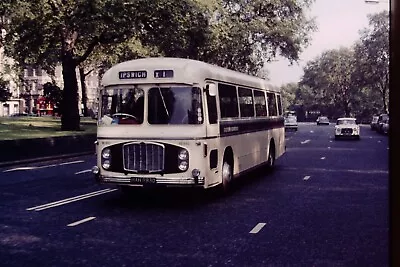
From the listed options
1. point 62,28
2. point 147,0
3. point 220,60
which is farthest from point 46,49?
point 220,60

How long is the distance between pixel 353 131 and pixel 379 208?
31777 millimetres

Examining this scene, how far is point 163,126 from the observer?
35.1ft

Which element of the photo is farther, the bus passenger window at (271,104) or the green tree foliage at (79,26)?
the green tree foliage at (79,26)

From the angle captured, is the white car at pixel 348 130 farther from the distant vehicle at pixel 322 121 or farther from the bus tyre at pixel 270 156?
the distant vehicle at pixel 322 121

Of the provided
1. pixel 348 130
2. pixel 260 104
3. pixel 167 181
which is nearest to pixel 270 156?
pixel 260 104

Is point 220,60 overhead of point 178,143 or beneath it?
overhead

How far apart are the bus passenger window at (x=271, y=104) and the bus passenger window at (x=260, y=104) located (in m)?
0.74

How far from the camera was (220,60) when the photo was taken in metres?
47.9

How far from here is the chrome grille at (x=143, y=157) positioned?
34.4ft

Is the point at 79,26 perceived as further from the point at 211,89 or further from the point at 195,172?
the point at 195,172

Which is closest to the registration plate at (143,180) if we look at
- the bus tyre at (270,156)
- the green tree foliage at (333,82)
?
the bus tyre at (270,156)

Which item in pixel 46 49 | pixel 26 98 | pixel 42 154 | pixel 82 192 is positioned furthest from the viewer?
pixel 26 98

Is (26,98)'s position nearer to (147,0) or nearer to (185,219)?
(147,0)

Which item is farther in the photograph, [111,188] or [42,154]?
[42,154]
